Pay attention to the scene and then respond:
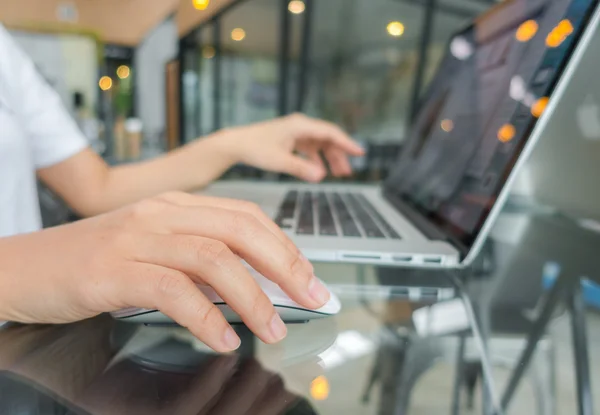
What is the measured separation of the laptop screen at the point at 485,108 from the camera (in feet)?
1.41

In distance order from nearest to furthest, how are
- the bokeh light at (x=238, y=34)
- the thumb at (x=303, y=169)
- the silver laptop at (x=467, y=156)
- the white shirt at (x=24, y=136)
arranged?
1. the silver laptop at (x=467, y=156)
2. the white shirt at (x=24, y=136)
3. the thumb at (x=303, y=169)
4. the bokeh light at (x=238, y=34)

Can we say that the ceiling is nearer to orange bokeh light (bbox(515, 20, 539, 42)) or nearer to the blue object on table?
orange bokeh light (bbox(515, 20, 539, 42))

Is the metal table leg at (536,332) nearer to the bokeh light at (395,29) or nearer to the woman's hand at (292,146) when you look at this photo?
Answer: the woman's hand at (292,146)

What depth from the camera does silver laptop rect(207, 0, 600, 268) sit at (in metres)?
0.42

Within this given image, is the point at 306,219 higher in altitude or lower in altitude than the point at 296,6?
lower

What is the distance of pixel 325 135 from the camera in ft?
2.77

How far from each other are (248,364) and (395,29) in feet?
9.68

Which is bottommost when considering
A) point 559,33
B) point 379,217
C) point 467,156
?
point 379,217

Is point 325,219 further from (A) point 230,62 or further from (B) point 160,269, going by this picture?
(A) point 230,62

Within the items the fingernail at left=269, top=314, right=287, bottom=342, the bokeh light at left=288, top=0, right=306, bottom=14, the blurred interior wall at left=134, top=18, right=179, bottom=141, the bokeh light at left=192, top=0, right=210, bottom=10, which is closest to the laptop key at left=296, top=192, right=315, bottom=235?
the fingernail at left=269, top=314, right=287, bottom=342

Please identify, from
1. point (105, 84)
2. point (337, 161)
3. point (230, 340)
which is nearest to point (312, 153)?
point (337, 161)

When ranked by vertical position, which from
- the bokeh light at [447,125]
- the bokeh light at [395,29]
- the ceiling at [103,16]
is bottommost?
the bokeh light at [447,125]

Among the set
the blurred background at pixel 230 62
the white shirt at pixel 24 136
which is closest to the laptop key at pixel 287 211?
the white shirt at pixel 24 136

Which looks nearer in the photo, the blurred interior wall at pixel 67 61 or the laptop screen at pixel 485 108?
the laptop screen at pixel 485 108
